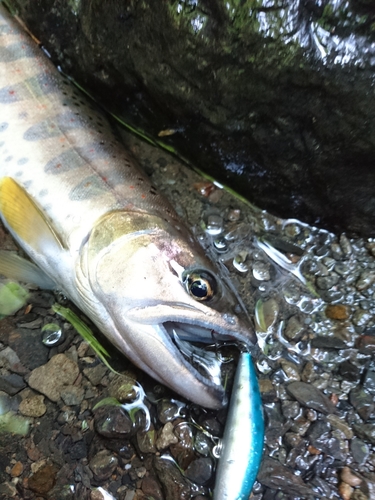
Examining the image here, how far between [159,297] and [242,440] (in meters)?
0.76

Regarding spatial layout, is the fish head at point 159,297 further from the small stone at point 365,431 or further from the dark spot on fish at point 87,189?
the small stone at point 365,431

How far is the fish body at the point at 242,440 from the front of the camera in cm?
200

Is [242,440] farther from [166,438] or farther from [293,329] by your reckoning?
[293,329]

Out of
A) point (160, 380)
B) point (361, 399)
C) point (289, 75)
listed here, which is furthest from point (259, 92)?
point (361, 399)

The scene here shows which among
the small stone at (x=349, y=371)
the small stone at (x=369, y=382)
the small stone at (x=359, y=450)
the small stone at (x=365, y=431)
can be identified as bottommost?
the small stone at (x=359, y=450)

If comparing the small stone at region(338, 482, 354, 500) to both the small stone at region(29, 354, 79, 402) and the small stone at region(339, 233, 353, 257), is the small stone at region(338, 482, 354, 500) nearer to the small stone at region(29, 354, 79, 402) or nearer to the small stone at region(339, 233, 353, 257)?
the small stone at region(339, 233, 353, 257)

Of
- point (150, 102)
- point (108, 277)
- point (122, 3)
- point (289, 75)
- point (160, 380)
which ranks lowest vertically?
point (160, 380)

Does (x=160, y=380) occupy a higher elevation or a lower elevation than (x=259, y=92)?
lower

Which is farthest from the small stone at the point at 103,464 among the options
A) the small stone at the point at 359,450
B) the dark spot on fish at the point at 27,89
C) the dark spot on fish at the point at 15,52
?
the dark spot on fish at the point at 15,52

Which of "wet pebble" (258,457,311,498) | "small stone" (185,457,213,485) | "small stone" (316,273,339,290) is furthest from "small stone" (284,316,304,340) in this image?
"small stone" (185,457,213,485)

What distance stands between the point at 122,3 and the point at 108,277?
4.60 ft

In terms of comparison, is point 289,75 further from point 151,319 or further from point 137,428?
point 137,428

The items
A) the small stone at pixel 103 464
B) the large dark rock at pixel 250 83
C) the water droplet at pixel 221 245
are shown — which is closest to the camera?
the large dark rock at pixel 250 83

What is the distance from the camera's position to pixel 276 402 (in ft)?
7.50
